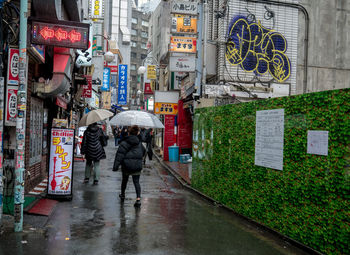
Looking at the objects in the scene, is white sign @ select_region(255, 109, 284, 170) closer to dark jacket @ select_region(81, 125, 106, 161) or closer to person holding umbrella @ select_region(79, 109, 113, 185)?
person holding umbrella @ select_region(79, 109, 113, 185)

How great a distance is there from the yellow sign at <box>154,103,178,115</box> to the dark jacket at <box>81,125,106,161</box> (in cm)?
830

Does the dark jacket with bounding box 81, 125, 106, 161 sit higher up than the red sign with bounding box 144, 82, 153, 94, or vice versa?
the red sign with bounding box 144, 82, 153, 94

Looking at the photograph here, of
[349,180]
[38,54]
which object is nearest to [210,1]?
[38,54]

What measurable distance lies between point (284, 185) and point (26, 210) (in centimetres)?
530

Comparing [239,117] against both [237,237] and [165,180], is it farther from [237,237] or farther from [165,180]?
[165,180]

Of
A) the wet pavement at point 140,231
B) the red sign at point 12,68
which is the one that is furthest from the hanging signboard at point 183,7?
the red sign at point 12,68

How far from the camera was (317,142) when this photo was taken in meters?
5.62

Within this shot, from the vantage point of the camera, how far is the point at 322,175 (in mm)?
5465

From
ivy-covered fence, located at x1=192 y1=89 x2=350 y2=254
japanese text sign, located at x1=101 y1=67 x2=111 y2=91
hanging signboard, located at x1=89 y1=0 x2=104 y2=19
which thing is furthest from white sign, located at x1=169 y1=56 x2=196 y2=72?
japanese text sign, located at x1=101 y1=67 x2=111 y2=91

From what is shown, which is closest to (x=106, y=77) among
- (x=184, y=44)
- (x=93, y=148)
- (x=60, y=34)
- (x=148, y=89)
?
(x=148, y=89)

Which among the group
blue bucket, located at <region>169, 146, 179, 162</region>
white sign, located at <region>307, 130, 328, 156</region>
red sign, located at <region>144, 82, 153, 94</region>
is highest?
red sign, located at <region>144, 82, 153, 94</region>

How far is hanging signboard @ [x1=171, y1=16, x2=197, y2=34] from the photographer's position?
50.5ft

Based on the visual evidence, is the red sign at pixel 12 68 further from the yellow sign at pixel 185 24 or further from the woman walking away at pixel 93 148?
the yellow sign at pixel 185 24

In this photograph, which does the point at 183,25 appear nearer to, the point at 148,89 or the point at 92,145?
the point at 92,145
